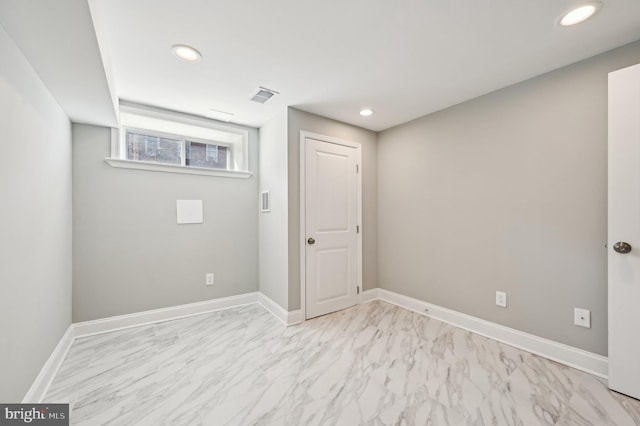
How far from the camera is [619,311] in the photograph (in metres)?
1.70

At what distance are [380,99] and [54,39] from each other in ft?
8.05

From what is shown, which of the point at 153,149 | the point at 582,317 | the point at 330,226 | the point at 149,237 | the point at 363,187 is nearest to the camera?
the point at 582,317

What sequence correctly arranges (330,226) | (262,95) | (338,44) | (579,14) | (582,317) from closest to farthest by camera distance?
(579,14) < (338,44) < (582,317) < (262,95) < (330,226)

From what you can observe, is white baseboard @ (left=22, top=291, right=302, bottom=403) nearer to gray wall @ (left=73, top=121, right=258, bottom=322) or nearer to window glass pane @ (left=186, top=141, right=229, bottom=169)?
gray wall @ (left=73, top=121, right=258, bottom=322)

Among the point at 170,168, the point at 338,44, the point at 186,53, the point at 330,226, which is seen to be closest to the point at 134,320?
the point at 170,168

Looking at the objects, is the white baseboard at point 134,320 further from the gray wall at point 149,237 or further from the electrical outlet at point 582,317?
the electrical outlet at point 582,317

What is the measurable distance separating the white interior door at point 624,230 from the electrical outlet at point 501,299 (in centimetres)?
70

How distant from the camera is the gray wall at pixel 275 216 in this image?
293cm

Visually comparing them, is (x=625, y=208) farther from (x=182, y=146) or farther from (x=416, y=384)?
(x=182, y=146)

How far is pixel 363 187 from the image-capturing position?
11.7ft

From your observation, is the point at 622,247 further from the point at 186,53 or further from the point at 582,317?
the point at 186,53

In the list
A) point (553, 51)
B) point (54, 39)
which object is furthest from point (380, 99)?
point (54, 39)

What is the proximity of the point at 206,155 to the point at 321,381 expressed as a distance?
116 inches

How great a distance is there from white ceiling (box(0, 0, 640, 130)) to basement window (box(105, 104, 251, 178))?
0.34m
